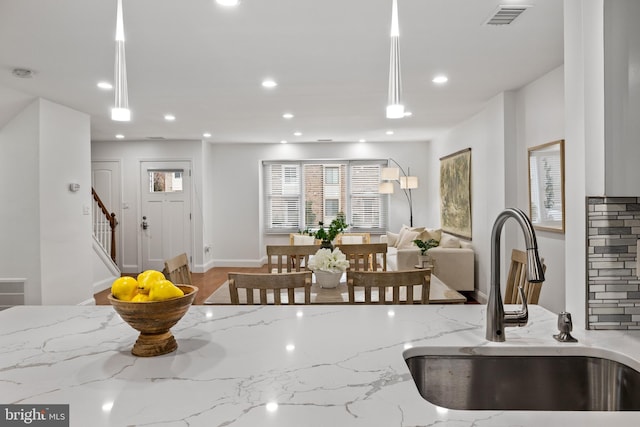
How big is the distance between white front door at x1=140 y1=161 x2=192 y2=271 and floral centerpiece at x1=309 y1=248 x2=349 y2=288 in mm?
5690

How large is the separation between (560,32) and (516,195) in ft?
6.80

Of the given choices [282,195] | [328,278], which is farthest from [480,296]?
[282,195]

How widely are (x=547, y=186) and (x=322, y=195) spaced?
5160 millimetres

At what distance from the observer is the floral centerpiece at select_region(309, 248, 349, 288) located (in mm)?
2973

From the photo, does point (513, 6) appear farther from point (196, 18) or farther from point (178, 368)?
point (178, 368)

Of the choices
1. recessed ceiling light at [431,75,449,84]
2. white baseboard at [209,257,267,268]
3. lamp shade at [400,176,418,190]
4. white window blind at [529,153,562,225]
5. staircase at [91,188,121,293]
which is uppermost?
recessed ceiling light at [431,75,449,84]

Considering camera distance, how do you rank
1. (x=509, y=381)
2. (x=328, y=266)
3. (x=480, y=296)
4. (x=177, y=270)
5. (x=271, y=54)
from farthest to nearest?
(x=480, y=296) < (x=271, y=54) < (x=328, y=266) < (x=177, y=270) < (x=509, y=381)

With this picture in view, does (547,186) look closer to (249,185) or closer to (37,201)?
(37,201)

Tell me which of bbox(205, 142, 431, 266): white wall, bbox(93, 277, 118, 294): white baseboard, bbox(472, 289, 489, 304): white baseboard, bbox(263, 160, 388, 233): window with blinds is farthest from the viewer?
bbox(263, 160, 388, 233): window with blinds

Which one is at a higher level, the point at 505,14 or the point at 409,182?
the point at 505,14

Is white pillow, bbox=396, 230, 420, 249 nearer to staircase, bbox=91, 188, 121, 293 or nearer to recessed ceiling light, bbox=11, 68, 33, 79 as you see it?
staircase, bbox=91, 188, 121, 293

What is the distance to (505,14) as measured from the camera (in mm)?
2711

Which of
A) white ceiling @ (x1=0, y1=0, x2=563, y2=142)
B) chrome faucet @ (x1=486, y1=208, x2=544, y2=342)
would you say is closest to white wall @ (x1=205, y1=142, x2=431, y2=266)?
white ceiling @ (x1=0, y1=0, x2=563, y2=142)

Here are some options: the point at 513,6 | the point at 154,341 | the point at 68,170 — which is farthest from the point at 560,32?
the point at 68,170
